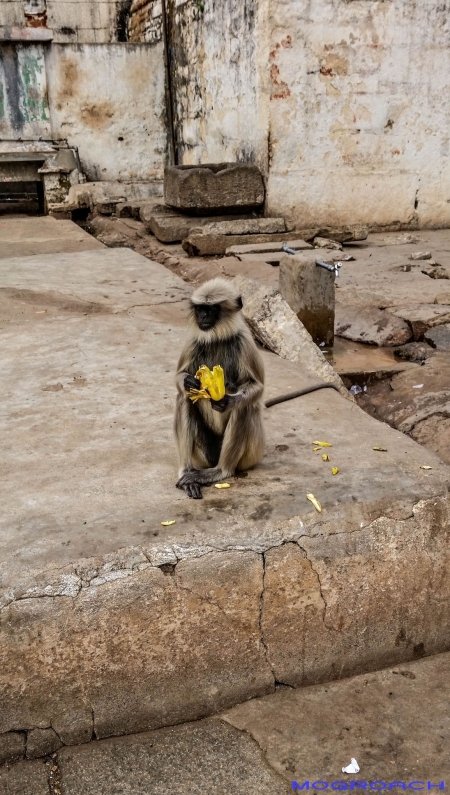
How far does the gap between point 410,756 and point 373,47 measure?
9.08 metres

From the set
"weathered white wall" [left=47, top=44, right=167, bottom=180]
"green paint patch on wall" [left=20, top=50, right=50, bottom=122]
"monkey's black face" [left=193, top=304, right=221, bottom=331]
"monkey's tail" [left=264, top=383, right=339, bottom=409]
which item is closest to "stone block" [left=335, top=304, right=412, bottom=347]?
"monkey's tail" [left=264, top=383, right=339, bottom=409]

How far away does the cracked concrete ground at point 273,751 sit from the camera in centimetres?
218

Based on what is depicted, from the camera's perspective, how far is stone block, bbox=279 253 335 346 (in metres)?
5.47

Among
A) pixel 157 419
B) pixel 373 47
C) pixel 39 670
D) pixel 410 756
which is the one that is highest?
pixel 373 47

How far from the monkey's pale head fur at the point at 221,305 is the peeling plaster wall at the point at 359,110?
23.5 feet

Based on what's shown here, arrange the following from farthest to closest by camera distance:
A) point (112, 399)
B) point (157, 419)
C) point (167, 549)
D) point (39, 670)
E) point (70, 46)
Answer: point (70, 46)
point (112, 399)
point (157, 419)
point (167, 549)
point (39, 670)

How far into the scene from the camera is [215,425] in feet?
9.62

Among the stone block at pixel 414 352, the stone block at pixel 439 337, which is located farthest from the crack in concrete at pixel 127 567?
the stone block at pixel 439 337

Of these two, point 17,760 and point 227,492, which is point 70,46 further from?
point 17,760

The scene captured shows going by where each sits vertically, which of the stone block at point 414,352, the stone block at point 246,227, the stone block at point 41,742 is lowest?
the stone block at point 41,742

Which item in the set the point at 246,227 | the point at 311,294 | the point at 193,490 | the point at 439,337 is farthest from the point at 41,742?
the point at 246,227

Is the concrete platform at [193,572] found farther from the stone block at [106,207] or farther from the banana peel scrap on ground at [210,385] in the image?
the stone block at [106,207]

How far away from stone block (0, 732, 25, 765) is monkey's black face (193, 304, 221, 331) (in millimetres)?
1577

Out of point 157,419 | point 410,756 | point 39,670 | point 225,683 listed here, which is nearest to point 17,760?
point 39,670
